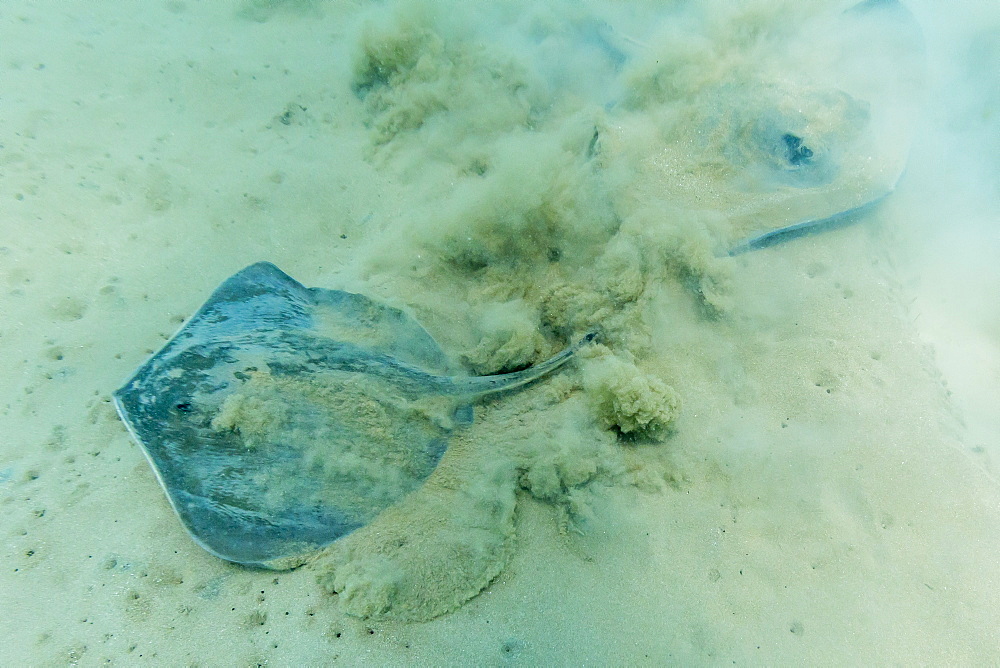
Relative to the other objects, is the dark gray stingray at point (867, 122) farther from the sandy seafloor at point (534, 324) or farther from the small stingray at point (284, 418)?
the small stingray at point (284, 418)

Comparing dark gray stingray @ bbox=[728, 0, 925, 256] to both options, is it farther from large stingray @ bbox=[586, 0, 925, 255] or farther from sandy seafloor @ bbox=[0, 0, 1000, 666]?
sandy seafloor @ bbox=[0, 0, 1000, 666]

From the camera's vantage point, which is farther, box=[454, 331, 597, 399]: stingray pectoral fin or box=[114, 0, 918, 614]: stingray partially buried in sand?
box=[454, 331, 597, 399]: stingray pectoral fin

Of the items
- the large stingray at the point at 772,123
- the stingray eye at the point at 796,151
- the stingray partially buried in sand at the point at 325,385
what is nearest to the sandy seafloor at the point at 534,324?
the large stingray at the point at 772,123

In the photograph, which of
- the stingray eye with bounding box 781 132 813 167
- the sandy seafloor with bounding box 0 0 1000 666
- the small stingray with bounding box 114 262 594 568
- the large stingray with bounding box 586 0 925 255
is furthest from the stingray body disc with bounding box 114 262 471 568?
the stingray eye with bounding box 781 132 813 167

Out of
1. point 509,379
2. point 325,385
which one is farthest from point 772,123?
point 325,385

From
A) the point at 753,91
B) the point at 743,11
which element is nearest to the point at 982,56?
the point at 743,11

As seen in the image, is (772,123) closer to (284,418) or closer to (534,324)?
(534,324)
